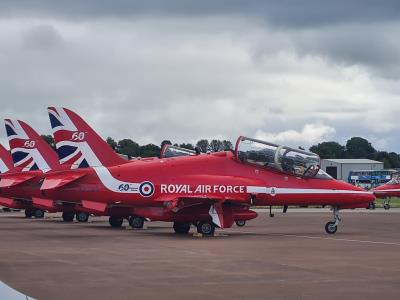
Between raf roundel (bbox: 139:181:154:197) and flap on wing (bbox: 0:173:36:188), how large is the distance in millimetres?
8133

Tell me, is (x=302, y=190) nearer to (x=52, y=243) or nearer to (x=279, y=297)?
(x=52, y=243)

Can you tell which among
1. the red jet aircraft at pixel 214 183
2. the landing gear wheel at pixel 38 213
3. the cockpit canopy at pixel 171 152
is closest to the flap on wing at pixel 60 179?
the red jet aircraft at pixel 214 183

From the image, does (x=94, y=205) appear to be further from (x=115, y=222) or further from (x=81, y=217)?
(x=81, y=217)

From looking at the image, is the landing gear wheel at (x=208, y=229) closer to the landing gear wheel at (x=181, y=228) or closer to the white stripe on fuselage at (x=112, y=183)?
the landing gear wheel at (x=181, y=228)

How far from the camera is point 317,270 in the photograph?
15.5m

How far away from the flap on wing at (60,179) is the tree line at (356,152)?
119759mm

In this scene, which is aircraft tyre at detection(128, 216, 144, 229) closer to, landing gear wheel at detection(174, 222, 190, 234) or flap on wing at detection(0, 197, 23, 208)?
landing gear wheel at detection(174, 222, 190, 234)

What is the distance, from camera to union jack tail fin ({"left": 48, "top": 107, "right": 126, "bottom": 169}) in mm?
29703

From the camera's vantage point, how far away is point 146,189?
90.1 feet

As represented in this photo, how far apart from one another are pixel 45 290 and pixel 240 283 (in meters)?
3.17

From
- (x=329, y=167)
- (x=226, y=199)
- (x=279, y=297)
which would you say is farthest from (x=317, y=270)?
(x=329, y=167)

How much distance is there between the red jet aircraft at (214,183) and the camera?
27.0m

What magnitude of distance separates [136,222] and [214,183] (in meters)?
6.45

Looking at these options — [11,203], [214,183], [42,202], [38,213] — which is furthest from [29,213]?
[214,183]
